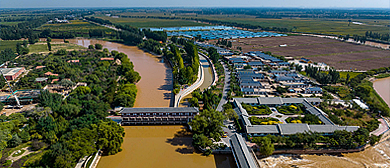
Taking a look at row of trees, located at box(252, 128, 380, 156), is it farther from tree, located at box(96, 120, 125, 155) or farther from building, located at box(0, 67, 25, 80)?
building, located at box(0, 67, 25, 80)

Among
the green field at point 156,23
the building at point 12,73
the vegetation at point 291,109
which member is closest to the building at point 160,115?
the vegetation at point 291,109

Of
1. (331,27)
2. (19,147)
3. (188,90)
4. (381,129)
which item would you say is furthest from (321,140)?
(331,27)

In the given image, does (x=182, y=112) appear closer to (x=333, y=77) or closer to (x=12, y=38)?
(x=333, y=77)

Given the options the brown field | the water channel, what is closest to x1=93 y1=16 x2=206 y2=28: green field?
the brown field

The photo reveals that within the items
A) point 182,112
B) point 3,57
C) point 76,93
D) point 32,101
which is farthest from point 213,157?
point 3,57

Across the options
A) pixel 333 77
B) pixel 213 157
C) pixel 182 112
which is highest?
pixel 333 77

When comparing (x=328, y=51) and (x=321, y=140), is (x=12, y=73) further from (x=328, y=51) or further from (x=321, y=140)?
(x=328, y=51)
